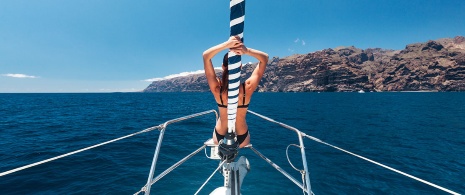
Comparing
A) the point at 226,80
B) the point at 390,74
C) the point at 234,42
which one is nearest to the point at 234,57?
the point at 234,42

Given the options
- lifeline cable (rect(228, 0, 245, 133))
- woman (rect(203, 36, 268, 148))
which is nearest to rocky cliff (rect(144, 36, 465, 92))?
woman (rect(203, 36, 268, 148))

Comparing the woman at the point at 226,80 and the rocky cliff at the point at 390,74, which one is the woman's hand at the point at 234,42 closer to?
the woman at the point at 226,80

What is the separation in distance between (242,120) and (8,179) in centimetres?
958

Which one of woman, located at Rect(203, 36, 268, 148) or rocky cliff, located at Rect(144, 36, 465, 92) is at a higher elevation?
rocky cliff, located at Rect(144, 36, 465, 92)

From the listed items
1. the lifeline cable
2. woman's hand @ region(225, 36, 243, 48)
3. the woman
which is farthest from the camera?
the woman

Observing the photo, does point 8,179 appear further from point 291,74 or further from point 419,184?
point 291,74

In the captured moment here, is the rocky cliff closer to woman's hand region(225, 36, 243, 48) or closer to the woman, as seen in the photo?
the woman

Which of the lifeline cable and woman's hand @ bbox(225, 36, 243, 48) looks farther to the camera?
woman's hand @ bbox(225, 36, 243, 48)

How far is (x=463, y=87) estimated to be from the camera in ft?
438

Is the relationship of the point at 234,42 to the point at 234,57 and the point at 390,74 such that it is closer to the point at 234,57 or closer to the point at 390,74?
the point at 234,57

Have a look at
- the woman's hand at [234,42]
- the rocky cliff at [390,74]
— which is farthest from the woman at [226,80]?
the rocky cliff at [390,74]

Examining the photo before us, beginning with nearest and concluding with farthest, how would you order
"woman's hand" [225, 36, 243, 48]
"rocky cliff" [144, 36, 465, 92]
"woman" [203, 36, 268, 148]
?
"woman's hand" [225, 36, 243, 48], "woman" [203, 36, 268, 148], "rocky cliff" [144, 36, 465, 92]

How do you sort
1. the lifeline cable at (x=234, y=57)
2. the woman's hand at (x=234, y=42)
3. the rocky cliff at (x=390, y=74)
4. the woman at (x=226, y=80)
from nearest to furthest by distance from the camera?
the lifeline cable at (x=234, y=57) → the woman's hand at (x=234, y=42) → the woman at (x=226, y=80) → the rocky cliff at (x=390, y=74)

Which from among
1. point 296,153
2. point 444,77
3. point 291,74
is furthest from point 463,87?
point 296,153
